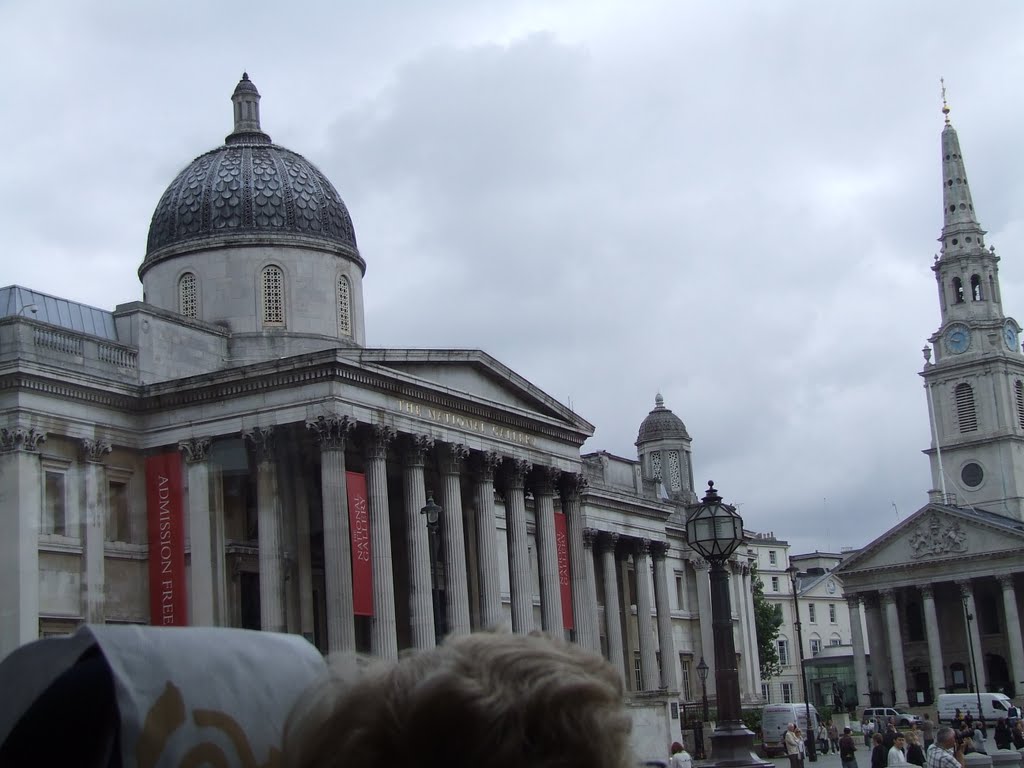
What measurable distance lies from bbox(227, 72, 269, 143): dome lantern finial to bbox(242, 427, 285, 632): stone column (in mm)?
14202

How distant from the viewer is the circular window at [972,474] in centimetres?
11850

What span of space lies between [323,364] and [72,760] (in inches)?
1436

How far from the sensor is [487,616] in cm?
4503

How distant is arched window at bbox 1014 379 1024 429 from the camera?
11850cm

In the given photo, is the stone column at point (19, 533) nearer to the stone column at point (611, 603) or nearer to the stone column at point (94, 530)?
the stone column at point (94, 530)

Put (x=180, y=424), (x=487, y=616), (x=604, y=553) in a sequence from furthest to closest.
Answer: (x=604, y=553)
(x=487, y=616)
(x=180, y=424)

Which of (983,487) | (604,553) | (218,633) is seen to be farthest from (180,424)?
(983,487)

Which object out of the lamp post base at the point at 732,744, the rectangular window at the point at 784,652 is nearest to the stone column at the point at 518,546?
the lamp post base at the point at 732,744

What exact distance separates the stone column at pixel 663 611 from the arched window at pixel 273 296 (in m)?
24.0

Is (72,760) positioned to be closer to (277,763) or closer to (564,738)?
(277,763)

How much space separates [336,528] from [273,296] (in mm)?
11160

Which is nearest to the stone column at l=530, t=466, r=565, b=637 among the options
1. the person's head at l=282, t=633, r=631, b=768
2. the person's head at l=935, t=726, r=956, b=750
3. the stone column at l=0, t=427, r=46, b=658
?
the stone column at l=0, t=427, r=46, b=658

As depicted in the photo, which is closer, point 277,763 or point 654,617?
point 277,763

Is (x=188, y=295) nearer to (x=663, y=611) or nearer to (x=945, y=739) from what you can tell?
(x=663, y=611)
